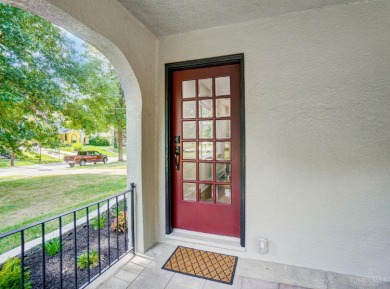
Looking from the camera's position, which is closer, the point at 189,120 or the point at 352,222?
the point at 352,222

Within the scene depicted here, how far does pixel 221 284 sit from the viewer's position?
1626 mm

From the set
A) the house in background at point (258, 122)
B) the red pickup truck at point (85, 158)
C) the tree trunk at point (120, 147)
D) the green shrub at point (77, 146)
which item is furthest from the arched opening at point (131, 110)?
the red pickup truck at point (85, 158)

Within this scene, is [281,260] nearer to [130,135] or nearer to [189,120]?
[189,120]

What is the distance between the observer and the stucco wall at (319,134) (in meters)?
1.66

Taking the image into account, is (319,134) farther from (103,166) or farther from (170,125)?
(103,166)

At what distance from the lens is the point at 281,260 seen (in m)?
1.89

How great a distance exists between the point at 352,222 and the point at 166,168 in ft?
6.12

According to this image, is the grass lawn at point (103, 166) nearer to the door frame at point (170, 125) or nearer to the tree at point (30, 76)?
the tree at point (30, 76)

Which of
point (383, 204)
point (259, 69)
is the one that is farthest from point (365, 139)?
point (259, 69)

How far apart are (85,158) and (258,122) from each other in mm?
9048

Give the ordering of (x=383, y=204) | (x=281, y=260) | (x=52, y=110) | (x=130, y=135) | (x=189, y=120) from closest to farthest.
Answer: (x=383, y=204) → (x=281, y=260) → (x=130, y=135) → (x=189, y=120) → (x=52, y=110)

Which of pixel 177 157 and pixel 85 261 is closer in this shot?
pixel 85 261

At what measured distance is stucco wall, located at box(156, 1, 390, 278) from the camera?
1663mm

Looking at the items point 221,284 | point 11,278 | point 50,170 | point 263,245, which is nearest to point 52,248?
point 11,278
